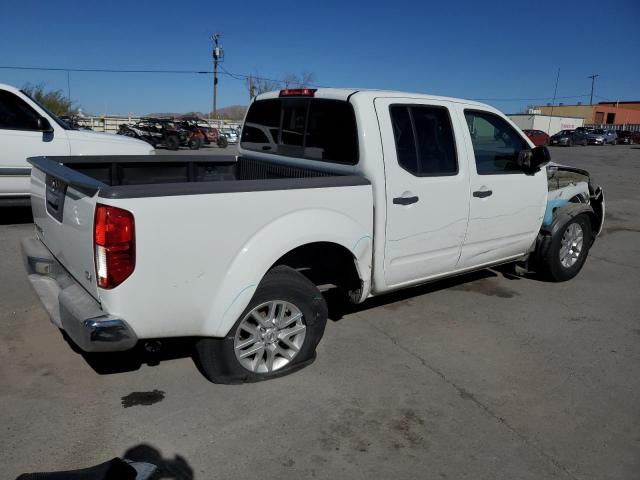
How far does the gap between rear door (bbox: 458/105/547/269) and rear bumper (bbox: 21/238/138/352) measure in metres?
2.86

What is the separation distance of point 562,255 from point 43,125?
267 inches

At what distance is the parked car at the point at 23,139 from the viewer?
7059 mm

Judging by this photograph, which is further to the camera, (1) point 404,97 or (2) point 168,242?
(1) point 404,97

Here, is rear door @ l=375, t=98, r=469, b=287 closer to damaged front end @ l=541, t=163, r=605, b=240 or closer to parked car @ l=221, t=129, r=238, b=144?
damaged front end @ l=541, t=163, r=605, b=240

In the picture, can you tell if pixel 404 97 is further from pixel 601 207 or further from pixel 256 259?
pixel 601 207

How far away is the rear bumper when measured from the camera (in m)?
2.69

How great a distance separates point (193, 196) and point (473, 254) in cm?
272

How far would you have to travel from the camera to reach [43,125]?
23.8ft

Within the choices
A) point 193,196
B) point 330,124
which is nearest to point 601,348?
point 330,124

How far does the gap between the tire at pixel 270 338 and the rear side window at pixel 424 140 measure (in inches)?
48.7

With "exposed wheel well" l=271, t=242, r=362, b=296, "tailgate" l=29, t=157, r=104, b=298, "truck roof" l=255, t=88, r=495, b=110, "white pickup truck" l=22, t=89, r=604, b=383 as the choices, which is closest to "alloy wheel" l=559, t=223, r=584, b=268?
"white pickup truck" l=22, t=89, r=604, b=383

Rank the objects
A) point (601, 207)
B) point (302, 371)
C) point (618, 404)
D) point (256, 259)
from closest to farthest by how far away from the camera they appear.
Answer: point (256, 259)
point (618, 404)
point (302, 371)
point (601, 207)

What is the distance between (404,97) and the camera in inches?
158

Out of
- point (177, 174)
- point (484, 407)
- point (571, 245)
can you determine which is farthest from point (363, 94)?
point (571, 245)
